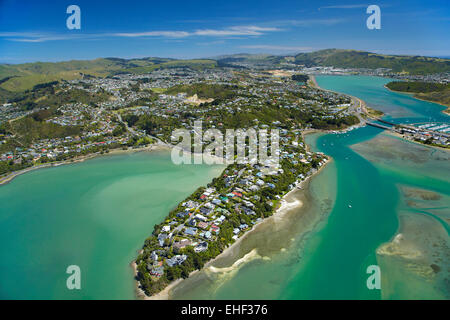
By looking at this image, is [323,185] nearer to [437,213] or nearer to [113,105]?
[437,213]

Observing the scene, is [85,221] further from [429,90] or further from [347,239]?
[429,90]

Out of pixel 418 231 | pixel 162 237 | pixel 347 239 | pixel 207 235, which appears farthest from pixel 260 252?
pixel 418 231

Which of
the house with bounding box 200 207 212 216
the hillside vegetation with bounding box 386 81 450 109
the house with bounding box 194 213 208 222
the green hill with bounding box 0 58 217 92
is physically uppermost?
the green hill with bounding box 0 58 217 92

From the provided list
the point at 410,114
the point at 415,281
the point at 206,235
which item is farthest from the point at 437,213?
the point at 410,114

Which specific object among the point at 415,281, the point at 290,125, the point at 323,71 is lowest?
the point at 415,281

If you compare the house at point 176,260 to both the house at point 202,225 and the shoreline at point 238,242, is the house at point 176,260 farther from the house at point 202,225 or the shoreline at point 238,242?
the house at point 202,225

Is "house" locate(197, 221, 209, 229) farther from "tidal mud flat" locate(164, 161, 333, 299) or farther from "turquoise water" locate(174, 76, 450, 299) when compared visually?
"turquoise water" locate(174, 76, 450, 299)

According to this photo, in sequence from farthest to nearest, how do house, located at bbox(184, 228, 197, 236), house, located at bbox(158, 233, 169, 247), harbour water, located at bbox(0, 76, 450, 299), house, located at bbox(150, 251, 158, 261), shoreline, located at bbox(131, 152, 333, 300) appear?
house, located at bbox(184, 228, 197, 236)
house, located at bbox(158, 233, 169, 247)
house, located at bbox(150, 251, 158, 261)
harbour water, located at bbox(0, 76, 450, 299)
shoreline, located at bbox(131, 152, 333, 300)

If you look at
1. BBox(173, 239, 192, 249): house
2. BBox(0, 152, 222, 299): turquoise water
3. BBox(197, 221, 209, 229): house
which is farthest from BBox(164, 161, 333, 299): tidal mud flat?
BBox(0, 152, 222, 299): turquoise water
